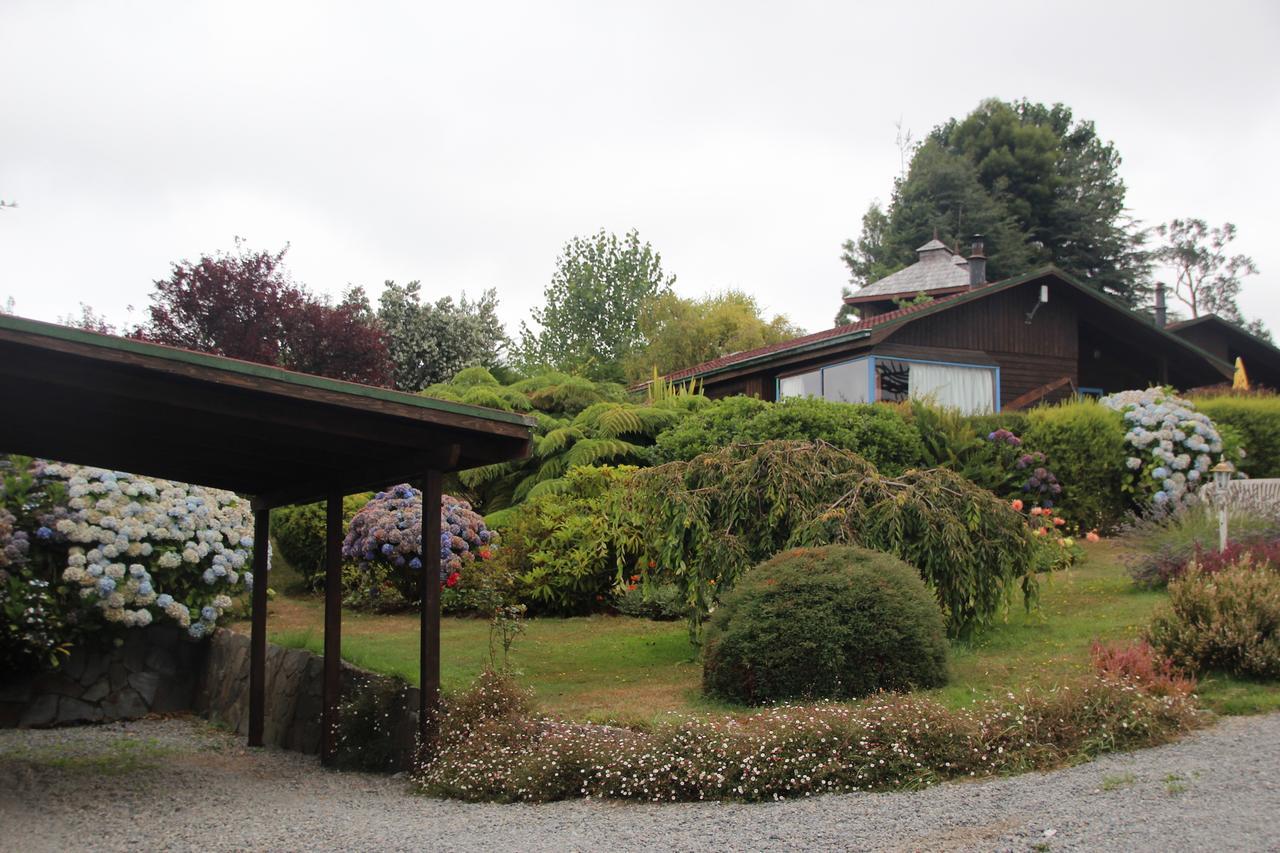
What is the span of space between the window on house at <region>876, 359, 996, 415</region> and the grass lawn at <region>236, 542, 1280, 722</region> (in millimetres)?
9407

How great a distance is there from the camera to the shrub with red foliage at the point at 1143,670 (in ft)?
22.0

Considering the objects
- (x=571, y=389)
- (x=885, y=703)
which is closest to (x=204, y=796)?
(x=885, y=703)

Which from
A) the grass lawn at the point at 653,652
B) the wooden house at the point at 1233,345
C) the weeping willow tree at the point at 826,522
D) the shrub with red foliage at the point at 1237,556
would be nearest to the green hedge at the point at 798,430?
the grass lawn at the point at 653,652

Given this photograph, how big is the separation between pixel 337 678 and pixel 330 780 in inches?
29.9

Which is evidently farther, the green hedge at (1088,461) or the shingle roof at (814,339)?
the shingle roof at (814,339)

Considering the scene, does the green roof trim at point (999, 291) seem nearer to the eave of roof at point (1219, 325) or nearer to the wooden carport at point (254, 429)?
the eave of roof at point (1219, 325)

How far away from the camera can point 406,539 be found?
1272 centimetres

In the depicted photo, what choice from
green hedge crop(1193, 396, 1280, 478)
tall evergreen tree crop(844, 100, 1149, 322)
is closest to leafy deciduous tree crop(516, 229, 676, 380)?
tall evergreen tree crop(844, 100, 1149, 322)

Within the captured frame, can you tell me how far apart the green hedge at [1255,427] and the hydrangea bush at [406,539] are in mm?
11549

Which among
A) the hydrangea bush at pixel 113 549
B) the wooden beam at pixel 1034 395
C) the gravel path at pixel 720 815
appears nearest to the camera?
the gravel path at pixel 720 815

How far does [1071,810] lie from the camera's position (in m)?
5.05

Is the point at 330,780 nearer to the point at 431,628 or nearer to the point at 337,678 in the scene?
the point at 337,678

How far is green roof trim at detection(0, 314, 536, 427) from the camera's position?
18.0ft

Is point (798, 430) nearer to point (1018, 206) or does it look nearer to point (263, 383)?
point (263, 383)
